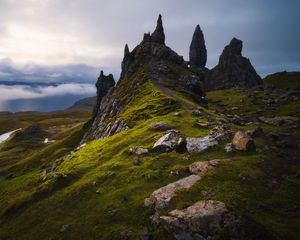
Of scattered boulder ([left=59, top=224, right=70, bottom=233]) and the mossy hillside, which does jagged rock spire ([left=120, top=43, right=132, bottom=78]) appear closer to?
the mossy hillside

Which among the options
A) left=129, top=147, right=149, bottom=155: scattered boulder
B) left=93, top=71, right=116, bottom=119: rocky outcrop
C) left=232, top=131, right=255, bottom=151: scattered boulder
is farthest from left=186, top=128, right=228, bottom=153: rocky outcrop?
left=93, top=71, right=116, bottom=119: rocky outcrop

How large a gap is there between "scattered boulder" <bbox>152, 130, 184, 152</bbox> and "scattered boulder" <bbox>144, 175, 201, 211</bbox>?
38.2 ft

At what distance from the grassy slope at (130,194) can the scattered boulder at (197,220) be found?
129 centimetres

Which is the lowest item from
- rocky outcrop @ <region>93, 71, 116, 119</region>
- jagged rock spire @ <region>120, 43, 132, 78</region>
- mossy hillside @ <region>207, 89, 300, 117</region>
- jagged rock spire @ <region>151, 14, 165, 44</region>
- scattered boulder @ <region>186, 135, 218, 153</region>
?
mossy hillside @ <region>207, 89, 300, 117</region>

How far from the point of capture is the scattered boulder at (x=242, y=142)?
1805 inches

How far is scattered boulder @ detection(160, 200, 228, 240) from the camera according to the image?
27.9m

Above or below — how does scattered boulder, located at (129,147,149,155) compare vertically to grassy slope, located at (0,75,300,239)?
above

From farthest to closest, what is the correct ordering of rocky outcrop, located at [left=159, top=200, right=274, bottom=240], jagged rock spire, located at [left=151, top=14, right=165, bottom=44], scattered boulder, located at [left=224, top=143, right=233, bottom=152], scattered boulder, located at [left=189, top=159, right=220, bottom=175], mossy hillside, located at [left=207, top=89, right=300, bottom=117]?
1. jagged rock spire, located at [left=151, top=14, right=165, bottom=44]
2. mossy hillside, located at [left=207, top=89, right=300, bottom=117]
3. scattered boulder, located at [left=224, top=143, right=233, bottom=152]
4. scattered boulder, located at [left=189, top=159, right=220, bottom=175]
5. rocky outcrop, located at [left=159, top=200, right=274, bottom=240]

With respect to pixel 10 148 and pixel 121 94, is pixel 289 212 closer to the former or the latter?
pixel 121 94

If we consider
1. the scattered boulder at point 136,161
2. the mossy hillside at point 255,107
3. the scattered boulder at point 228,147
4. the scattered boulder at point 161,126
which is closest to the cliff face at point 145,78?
the mossy hillside at point 255,107

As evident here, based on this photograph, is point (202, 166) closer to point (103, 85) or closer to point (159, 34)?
point (103, 85)

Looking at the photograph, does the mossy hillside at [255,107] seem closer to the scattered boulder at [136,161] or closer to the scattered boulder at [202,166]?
the scattered boulder at [202,166]

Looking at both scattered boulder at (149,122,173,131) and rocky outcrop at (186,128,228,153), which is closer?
rocky outcrop at (186,128,228,153)

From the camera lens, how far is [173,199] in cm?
3409
